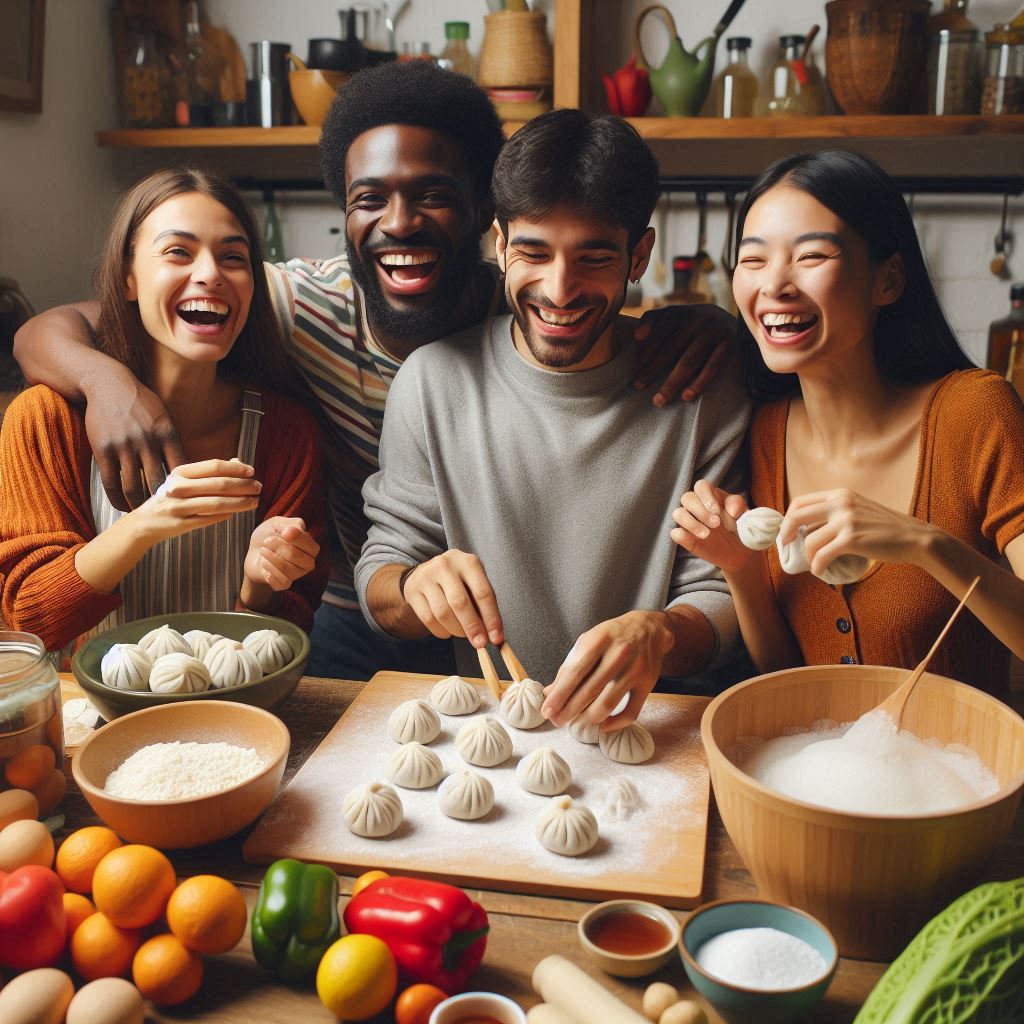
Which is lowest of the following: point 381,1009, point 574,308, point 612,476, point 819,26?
point 381,1009

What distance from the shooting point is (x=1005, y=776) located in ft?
3.26

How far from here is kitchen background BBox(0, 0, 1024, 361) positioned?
10.1 ft

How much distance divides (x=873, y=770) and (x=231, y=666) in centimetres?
73

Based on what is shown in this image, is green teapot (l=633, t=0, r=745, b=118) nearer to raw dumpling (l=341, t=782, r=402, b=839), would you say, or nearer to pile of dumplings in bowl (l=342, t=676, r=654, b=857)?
pile of dumplings in bowl (l=342, t=676, r=654, b=857)

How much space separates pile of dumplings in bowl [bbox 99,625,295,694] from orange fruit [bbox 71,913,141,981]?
372 millimetres

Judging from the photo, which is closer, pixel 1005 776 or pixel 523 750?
pixel 1005 776

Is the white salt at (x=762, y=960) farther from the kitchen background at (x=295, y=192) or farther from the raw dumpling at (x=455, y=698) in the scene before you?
the kitchen background at (x=295, y=192)

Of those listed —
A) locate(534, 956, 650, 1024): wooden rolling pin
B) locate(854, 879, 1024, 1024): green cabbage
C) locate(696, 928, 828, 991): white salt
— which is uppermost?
locate(854, 879, 1024, 1024): green cabbage

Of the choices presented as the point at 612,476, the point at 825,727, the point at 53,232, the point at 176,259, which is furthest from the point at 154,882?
the point at 53,232

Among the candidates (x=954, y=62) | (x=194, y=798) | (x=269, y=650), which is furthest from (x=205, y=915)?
(x=954, y=62)

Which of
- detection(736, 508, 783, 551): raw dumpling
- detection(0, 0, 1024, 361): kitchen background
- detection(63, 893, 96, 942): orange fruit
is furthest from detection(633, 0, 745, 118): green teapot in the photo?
detection(63, 893, 96, 942): orange fruit

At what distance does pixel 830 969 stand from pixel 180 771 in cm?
64

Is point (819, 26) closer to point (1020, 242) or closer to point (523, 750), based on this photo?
point (1020, 242)

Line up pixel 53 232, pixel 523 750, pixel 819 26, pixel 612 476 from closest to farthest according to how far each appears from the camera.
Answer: pixel 523 750 → pixel 612 476 → pixel 819 26 → pixel 53 232
